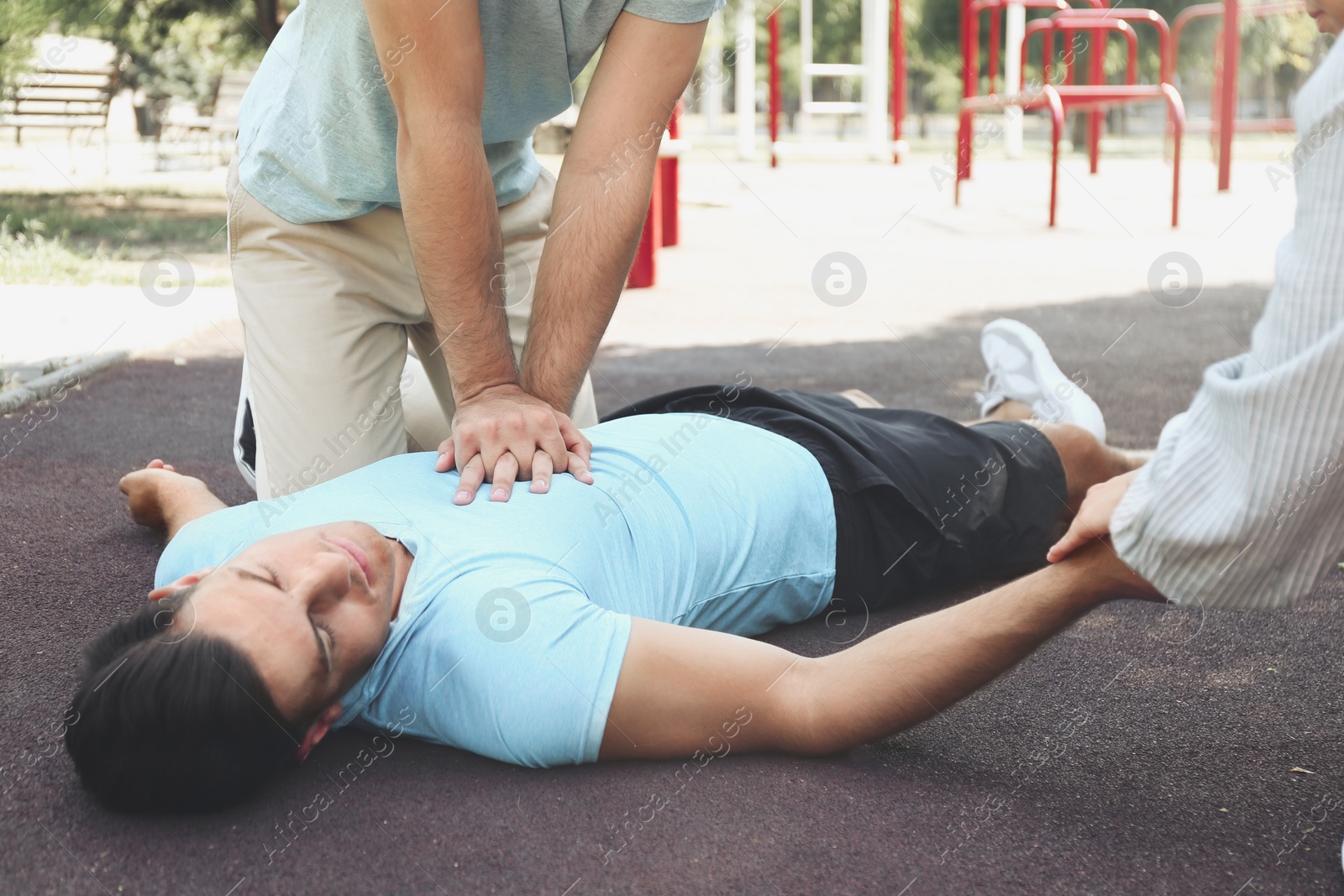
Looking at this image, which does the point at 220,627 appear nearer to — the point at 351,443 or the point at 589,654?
the point at 589,654

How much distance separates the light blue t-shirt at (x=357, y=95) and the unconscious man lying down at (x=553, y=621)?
857 millimetres

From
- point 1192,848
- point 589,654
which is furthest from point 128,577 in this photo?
point 1192,848

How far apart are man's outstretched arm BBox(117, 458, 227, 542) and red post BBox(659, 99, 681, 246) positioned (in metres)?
5.11

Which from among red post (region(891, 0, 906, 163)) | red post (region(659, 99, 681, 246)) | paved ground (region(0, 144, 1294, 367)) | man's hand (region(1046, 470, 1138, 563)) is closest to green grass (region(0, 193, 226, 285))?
paved ground (region(0, 144, 1294, 367))

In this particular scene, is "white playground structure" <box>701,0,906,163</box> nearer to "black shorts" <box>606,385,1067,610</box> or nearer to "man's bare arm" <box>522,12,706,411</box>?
"man's bare arm" <box>522,12,706,411</box>

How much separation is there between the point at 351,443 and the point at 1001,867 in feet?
5.95

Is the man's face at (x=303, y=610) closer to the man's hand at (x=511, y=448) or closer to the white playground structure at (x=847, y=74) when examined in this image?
the man's hand at (x=511, y=448)

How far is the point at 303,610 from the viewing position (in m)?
1.75

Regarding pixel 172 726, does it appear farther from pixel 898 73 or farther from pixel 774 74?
pixel 898 73

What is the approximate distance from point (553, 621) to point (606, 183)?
1188 mm

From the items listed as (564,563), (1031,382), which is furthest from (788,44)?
(564,563)

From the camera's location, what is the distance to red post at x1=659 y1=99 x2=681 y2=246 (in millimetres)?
7844

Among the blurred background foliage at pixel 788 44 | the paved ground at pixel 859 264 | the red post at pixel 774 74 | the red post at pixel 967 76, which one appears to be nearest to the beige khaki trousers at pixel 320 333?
the paved ground at pixel 859 264

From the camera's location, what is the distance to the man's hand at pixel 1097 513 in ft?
5.08
